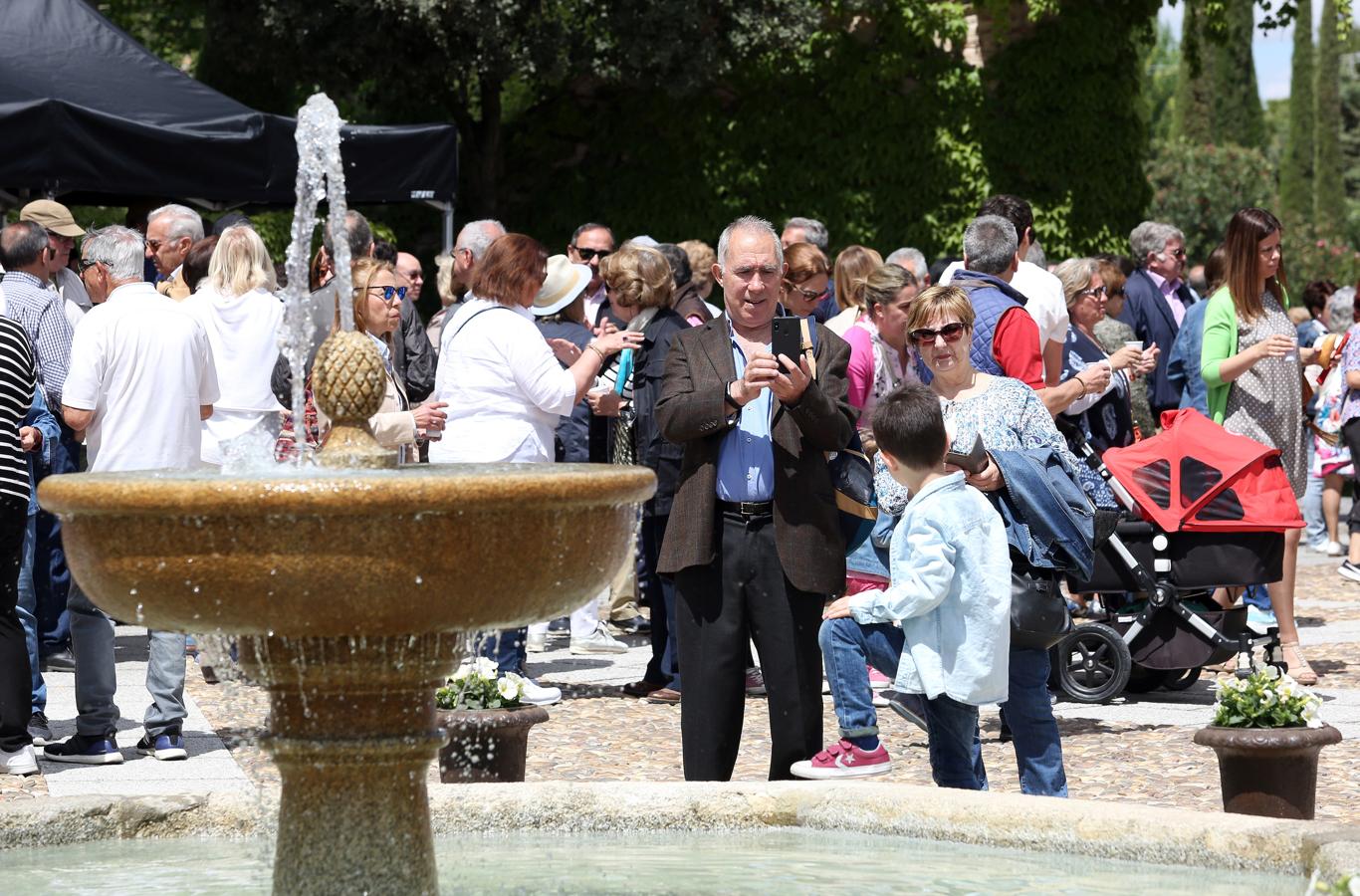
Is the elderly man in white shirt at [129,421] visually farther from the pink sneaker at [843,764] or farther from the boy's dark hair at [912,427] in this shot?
the boy's dark hair at [912,427]

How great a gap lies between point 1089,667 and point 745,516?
11.0ft

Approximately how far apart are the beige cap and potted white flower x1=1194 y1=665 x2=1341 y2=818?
6.35 m

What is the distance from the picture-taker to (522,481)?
3777 millimetres

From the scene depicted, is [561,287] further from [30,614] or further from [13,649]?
[13,649]

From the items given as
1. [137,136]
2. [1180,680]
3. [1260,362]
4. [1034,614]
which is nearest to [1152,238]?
[1260,362]

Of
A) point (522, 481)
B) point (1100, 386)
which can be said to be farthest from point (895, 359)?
point (522, 481)

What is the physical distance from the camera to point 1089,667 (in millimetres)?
8547

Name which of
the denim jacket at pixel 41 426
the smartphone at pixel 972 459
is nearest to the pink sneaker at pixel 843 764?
the smartphone at pixel 972 459

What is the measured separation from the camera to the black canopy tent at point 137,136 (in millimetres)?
10789

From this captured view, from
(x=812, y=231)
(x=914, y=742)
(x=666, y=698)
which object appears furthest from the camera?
(x=812, y=231)

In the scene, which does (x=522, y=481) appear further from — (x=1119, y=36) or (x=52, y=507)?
(x=1119, y=36)

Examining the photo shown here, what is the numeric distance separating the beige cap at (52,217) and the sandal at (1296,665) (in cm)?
627

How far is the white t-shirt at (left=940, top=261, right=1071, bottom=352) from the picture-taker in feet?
26.5

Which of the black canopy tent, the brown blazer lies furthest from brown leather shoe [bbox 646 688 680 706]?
the black canopy tent
